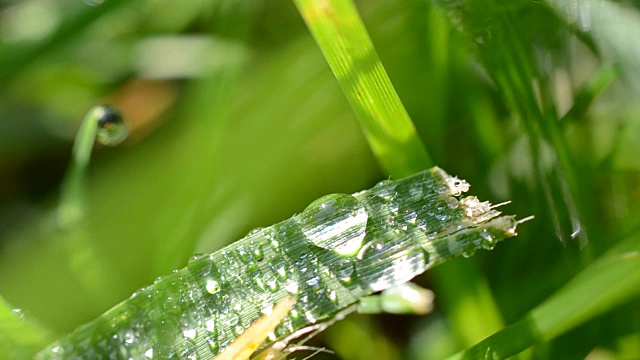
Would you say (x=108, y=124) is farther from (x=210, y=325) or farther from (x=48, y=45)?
(x=210, y=325)

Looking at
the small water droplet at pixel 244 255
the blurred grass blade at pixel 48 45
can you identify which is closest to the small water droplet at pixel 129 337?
the small water droplet at pixel 244 255

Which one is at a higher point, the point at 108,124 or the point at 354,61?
the point at 108,124

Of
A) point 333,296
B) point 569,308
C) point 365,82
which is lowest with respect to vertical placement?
point 569,308

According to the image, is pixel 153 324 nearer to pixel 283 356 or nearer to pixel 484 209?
pixel 283 356

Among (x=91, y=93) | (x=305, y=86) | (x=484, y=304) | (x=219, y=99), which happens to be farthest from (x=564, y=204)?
(x=91, y=93)

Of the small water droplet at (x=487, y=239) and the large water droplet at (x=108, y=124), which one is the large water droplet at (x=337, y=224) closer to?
the small water droplet at (x=487, y=239)

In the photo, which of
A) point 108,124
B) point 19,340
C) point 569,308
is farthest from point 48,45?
point 569,308

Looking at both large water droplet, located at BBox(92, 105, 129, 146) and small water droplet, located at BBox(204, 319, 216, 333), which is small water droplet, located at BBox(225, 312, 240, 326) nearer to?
small water droplet, located at BBox(204, 319, 216, 333)

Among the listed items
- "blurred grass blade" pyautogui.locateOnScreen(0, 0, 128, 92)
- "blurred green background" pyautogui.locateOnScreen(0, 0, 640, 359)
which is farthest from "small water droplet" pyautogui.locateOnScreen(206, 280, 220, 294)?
"blurred grass blade" pyautogui.locateOnScreen(0, 0, 128, 92)
